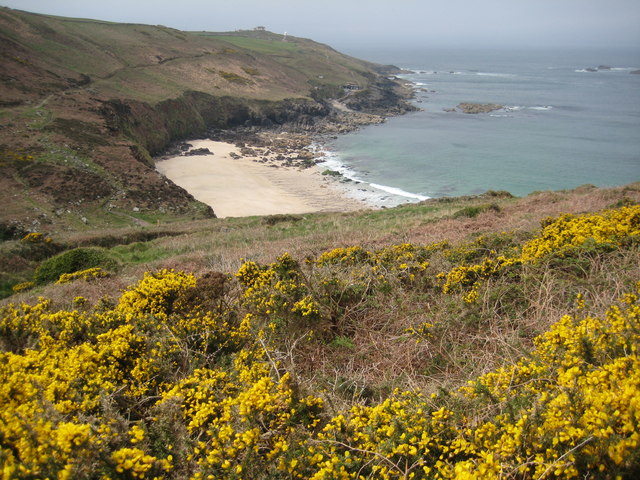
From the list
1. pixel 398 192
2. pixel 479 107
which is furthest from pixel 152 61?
pixel 479 107

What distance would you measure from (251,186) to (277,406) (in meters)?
38.3

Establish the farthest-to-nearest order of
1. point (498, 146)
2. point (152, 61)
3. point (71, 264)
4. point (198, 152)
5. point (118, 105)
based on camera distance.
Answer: point (152, 61), point (498, 146), point (198, 152), point (118, 105), point (71, 264)

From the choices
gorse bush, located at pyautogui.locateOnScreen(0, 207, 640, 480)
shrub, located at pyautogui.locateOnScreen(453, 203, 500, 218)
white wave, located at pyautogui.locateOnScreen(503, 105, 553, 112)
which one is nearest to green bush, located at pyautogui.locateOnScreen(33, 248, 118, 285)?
gorse bush, located at pyautogui.locateOnScreen(0, 207, 640, 480)

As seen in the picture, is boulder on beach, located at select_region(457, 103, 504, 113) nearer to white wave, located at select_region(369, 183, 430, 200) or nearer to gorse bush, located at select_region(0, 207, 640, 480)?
white wave, located at select_region(369, 183, 430, 200)

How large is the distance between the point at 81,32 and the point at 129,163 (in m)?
45.9

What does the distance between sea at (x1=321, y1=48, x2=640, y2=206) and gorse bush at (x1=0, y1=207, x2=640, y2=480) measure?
3097 cm

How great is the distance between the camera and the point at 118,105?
44.2 metres

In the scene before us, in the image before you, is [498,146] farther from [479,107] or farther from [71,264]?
[71,264]

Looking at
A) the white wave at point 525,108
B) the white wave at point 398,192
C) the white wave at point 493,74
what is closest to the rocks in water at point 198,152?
the white wave at point 398,192

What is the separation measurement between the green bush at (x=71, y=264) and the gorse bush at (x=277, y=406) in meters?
8.35

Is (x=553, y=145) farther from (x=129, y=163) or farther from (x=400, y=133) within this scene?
(x=129, y=163)

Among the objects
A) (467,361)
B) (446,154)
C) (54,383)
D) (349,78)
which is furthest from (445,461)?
(349,78)

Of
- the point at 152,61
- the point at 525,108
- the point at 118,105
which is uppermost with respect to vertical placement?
the point at 152,61

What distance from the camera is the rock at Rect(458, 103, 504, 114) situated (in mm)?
75562
